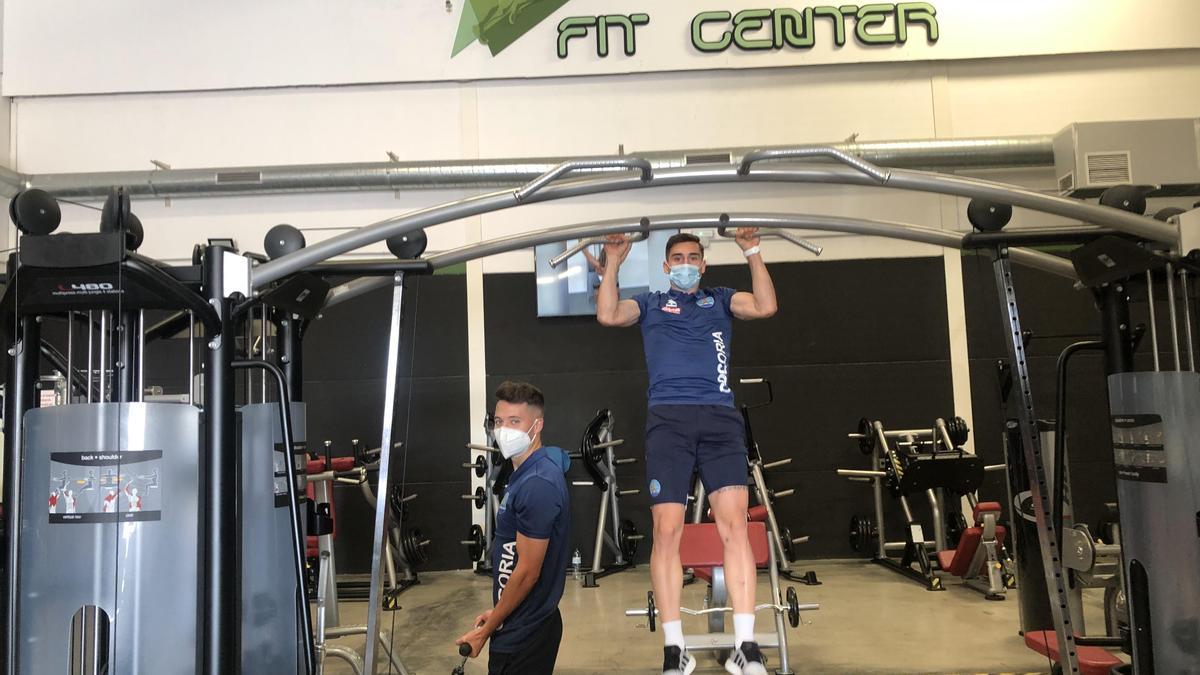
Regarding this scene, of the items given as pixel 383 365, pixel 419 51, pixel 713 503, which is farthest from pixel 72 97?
pixel 713 503

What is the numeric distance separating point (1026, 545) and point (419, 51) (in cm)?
561

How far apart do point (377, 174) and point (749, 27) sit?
3.22 m

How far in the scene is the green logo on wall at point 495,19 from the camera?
6.98 m

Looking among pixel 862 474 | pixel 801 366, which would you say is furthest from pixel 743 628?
pixel 801 366

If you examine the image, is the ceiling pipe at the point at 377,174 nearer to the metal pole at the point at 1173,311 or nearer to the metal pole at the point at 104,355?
the metal pole at the point at 1173,311

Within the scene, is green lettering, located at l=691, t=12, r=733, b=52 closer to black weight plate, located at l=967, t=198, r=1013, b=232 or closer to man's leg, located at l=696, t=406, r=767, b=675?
black weight plate, located at l=967, t=198, r=1013, b=232

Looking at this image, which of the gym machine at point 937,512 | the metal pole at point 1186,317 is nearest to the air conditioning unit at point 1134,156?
the gym machine at point 937,512

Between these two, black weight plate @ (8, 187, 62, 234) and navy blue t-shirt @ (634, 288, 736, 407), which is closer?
black weight plate @ (8, 187, 62, 234)

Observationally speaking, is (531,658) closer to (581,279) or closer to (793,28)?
(581,279)

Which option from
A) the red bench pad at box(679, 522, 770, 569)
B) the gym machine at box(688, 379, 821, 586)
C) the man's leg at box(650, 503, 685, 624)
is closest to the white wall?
the gym machine at box(688, 379, 821, 586)

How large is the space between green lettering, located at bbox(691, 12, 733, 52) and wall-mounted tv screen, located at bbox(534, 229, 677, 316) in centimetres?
154

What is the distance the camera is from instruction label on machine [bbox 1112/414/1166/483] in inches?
116

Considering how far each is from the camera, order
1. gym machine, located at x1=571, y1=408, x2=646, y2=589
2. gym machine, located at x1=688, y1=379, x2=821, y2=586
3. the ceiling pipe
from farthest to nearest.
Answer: the ceiling pipe → gym machine, located at x1=571, y1=408, x2=646, y2=589 → gym machine, located at x1=688, y1=379, x2=821, y2=586

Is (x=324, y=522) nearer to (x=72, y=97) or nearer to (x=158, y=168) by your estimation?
(x=158, y=168)
